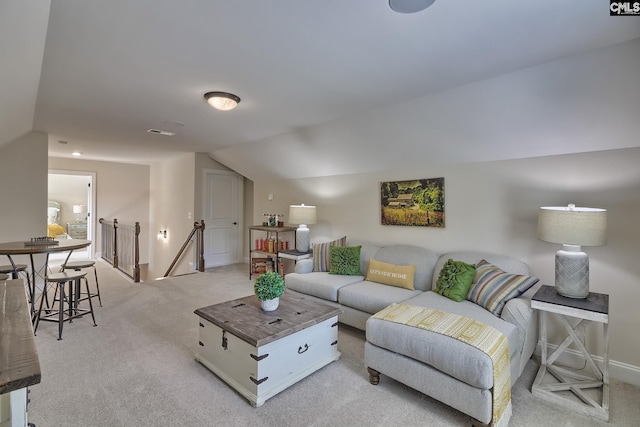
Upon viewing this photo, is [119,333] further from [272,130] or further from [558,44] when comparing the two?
[558,44]

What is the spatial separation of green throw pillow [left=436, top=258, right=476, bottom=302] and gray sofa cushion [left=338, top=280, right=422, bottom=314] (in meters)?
0.30

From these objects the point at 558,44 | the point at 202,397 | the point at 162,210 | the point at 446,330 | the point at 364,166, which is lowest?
the point at 202,397

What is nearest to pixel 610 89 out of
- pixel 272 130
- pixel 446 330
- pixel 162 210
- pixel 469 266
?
pixel 469 266

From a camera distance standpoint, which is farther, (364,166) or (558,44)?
(364,166)

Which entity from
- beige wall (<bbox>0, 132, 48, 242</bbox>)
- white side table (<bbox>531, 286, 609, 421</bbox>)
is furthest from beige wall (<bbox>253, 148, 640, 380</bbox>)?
beige wall (<bbox>0, 132, 48, 242</bbox>)

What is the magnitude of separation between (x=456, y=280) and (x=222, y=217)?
508 cm

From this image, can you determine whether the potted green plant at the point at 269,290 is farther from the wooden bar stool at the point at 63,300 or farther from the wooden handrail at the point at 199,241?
the wooden handrail at the point at 199,241

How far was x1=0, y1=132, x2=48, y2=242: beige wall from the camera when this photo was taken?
4.21m

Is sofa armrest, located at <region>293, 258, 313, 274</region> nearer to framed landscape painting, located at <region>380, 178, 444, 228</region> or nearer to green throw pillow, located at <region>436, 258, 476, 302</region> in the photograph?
framed landscape painting, located at <region>380, 178, 444, 228</region>

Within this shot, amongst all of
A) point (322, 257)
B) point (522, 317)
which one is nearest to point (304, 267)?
point (322, 257)

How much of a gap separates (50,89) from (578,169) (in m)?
4.75

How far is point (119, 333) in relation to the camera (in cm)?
302

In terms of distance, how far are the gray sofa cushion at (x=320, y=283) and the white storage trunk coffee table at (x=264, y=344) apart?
24.2 inches

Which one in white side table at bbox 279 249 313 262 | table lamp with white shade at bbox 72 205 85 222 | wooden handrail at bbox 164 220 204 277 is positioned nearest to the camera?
white side table at bbox 279 249 313 262
